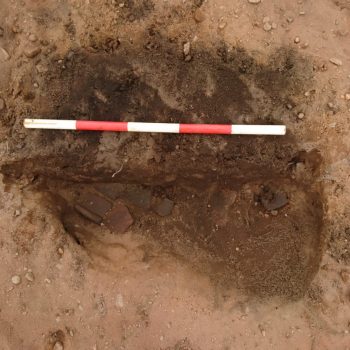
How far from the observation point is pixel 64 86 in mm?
3635

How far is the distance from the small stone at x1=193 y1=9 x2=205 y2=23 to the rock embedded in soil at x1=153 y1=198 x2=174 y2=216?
1694 millimetres

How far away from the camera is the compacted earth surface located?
350cm

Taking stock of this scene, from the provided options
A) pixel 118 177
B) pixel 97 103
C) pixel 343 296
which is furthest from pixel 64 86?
pixel 343 296

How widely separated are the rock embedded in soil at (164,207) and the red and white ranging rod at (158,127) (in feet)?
2.37

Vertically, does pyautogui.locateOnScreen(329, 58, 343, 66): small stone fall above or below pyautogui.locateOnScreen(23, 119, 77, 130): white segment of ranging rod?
above

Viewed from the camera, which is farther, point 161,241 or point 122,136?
point 161,241

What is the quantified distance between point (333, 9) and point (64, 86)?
8.35 feet

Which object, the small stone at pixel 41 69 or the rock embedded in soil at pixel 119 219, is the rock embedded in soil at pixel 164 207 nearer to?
the rock embedded in soil at pixel 119 219

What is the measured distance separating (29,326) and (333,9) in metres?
3.89

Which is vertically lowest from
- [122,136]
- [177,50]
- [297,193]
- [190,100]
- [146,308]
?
[146,308]

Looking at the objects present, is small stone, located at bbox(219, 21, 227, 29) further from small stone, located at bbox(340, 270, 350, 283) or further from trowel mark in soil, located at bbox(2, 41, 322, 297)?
small stone, located at bbox(340, 270, 350, 283)

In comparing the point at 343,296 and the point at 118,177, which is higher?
the point at 118,177

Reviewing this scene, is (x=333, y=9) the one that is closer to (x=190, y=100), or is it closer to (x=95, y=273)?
(x=190, y=100)

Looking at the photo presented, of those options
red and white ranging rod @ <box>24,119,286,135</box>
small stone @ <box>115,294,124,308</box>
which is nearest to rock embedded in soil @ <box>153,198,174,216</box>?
red and white ranging rod @ <box>24,119,286,135</box>
